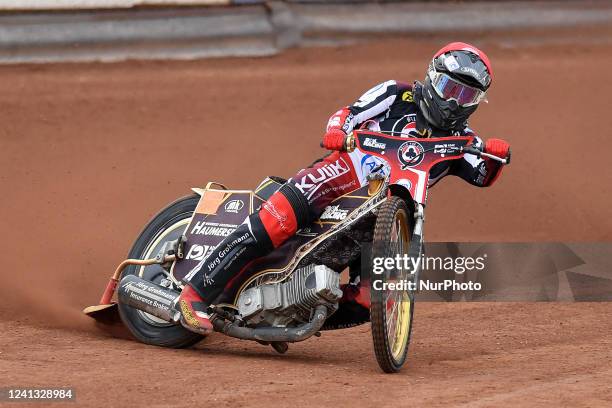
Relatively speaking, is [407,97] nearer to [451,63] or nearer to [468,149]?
[451,63]

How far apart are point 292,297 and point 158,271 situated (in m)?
1.39

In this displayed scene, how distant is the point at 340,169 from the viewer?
8.15 metres

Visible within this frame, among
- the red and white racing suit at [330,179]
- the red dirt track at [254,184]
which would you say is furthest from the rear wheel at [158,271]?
the red and white racing suit at [330,179]

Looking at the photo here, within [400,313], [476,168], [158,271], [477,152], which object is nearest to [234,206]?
[158,271]

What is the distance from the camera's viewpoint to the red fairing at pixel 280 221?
311 inches

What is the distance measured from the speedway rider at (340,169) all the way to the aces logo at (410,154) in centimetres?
23

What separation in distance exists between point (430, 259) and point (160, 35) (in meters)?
5.80

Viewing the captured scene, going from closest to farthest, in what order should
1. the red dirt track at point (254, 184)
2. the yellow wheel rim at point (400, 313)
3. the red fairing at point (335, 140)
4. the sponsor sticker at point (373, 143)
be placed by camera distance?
the red dirt track at point (254, 184)
the yellow wheel rim at point (400, 313)
the red fairing at point (335, 140)
the sponsor sticker at point (373, 143)

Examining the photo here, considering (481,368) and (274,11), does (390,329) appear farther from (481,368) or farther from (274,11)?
(274,11)

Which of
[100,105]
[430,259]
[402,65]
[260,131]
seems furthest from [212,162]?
[430,259]

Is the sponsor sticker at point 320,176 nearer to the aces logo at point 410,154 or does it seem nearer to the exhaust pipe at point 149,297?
the aces logo at point 410,154

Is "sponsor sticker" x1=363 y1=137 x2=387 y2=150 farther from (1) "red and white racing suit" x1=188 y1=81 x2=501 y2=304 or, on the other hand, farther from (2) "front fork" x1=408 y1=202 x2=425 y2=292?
(2) "front fork" x1=408 y1=202 x2=425 y2=292

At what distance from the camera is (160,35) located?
14578mm

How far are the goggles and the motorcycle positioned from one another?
0.31 m
